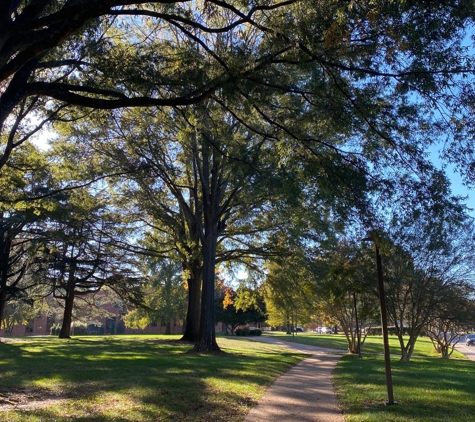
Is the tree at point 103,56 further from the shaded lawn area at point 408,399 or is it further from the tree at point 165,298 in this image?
the tree at point 165,298

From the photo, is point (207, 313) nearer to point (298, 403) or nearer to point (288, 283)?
point (288, 283)

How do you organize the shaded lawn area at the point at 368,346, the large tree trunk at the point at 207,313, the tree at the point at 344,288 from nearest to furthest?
the tree at the point at 344,288 → the large tree trunk at the point at 207,313 → the shaded lawn area at the point at 368,346

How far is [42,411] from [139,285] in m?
23.2

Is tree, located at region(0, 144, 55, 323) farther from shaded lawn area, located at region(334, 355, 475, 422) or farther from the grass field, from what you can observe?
shaded lawn area, located at region(334, 355, 475, 422)

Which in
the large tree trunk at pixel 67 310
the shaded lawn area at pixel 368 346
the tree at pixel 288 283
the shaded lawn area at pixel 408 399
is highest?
the tree at pixel 288 283

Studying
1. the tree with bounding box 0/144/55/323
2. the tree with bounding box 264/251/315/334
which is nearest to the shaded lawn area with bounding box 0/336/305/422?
the tree with bounding box 0/144/55/323

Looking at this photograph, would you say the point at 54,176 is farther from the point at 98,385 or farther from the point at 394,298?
the point at 394,298

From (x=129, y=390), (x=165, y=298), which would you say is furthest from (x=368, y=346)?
(x=129, y=390)

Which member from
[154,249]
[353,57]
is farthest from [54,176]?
[353,57]

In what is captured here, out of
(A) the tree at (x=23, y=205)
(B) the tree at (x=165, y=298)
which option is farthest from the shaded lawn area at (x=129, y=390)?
(B) the tree at (x=165, y=298)

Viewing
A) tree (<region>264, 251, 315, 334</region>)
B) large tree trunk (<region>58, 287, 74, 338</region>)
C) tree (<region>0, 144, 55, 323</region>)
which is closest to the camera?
tree (<region>0, 144, 55, 323</region>)

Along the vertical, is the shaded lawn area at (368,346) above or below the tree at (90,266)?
below

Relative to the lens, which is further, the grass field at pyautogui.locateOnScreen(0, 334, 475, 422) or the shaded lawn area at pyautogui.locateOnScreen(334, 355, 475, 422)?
the shaded lawn area at pyautogui.locateOnScreen(334, 355, 475, 422)

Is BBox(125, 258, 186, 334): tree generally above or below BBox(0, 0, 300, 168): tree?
below
